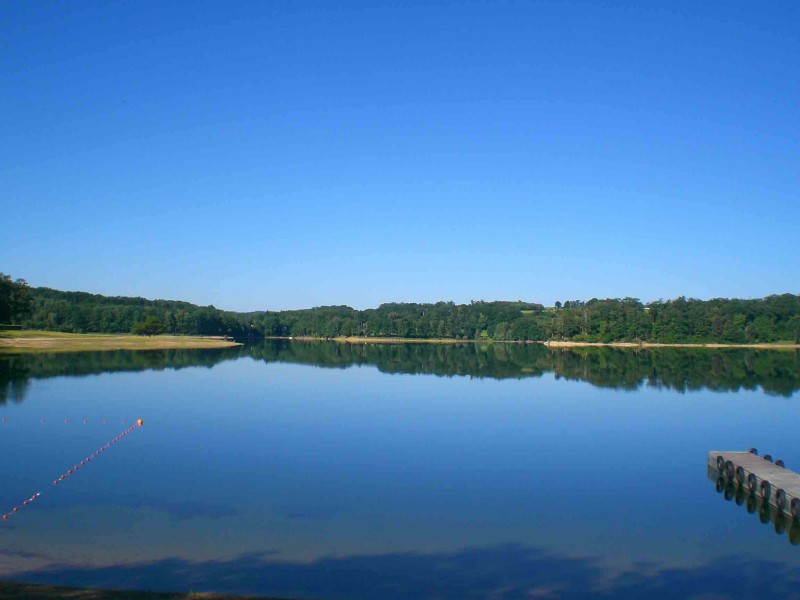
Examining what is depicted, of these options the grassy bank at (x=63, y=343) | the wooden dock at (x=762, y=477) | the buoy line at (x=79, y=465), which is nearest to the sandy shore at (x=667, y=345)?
the grassy bank at (x=63, y=343)

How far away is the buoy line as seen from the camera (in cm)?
1226

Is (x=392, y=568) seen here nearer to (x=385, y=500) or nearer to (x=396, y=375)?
(x=385, y=500)

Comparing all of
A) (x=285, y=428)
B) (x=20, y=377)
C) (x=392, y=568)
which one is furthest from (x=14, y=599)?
(x=20, y=377)

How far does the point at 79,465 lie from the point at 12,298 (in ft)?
210

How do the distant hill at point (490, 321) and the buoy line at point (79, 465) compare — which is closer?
the buoy line at point (79, 465)

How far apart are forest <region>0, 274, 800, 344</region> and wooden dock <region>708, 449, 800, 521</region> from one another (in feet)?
233

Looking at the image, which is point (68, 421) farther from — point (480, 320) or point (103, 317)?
point (480, 320)

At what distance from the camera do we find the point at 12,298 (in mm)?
70625

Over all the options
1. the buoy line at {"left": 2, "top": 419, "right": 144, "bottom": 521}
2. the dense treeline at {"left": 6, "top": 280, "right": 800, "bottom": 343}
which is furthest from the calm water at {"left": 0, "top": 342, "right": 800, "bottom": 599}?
the dense treeline at {"left": 6, "top": 280, "right": 800, "bottom": 343}

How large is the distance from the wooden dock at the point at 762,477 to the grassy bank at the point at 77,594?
11377 millimetres

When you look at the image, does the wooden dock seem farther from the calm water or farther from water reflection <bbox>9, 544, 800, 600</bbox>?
water reflection <bbox>9, 544, 800, 600</bbox>

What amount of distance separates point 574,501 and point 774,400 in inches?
936

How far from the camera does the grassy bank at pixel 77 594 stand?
302 inches

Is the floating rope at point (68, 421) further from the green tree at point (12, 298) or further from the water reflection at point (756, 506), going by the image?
the green tree at point (12, 298)
